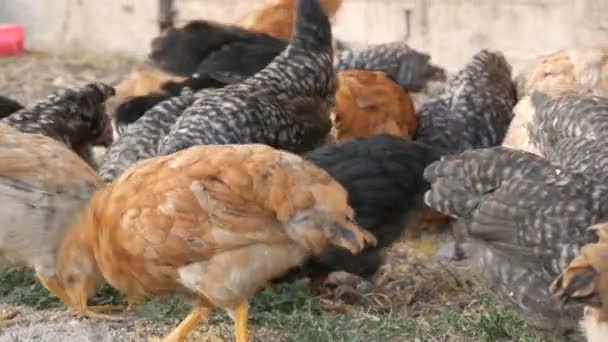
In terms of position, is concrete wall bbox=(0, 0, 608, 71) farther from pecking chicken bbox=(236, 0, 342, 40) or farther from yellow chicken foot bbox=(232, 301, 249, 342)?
yellow chicken foot bbox=(232, 301, 249, 342)

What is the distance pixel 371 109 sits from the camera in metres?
6.05

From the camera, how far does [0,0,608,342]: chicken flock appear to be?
3.71 m

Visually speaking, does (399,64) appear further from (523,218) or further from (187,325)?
(187,325)

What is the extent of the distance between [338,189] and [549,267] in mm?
761

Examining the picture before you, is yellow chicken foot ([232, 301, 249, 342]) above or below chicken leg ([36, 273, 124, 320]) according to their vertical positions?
above

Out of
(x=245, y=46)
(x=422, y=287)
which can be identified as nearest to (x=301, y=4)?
(x=245, y=46)

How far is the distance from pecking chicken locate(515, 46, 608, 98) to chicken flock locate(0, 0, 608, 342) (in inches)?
0.4

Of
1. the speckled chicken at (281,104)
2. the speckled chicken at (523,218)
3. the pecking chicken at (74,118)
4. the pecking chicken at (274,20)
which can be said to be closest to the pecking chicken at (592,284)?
the speckled chicken at (523,218)

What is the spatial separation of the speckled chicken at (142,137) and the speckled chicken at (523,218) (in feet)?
Answer: 5.26

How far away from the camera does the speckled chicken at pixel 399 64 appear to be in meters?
6.86

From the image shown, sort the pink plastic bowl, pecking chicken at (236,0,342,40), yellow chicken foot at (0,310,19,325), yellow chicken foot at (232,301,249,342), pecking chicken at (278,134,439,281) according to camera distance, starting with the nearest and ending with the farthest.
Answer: yellow chicken foot at (232,301,249,342), yellow chicken foot at (0,310,19,325), pecking chicken at (278,134,439,281), pecking chicken at (236,0,342,40), the pink plastic bowl

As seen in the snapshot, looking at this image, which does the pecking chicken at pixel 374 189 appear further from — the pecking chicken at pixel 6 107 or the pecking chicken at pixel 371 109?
the pecking chicken at pixel 6 107

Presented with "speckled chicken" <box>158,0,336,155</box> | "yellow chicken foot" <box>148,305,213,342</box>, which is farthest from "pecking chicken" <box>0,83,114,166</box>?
"yellow chicken foot" <box>148,305,213,342</box>

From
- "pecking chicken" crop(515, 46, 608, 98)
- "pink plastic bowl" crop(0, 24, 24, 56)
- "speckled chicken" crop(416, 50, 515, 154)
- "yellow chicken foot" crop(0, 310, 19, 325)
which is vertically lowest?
"pink plastic bowl" crop(0, 24, 24, 56)
